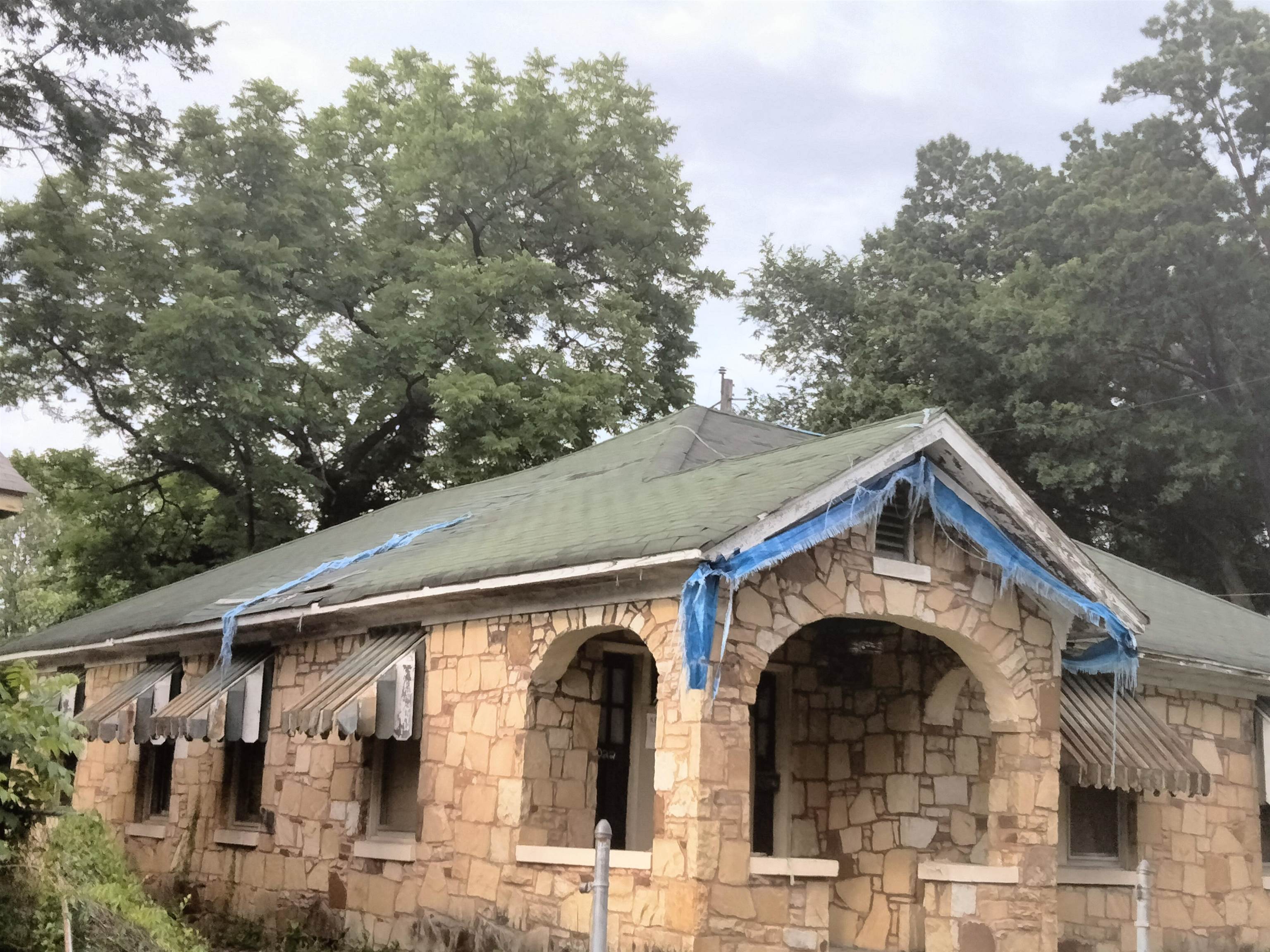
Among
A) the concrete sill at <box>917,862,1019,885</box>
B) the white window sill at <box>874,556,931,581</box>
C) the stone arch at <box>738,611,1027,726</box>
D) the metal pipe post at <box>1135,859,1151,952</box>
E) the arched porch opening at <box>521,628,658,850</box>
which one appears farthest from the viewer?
the arched porch opening at <box>521,628,658,850</box>

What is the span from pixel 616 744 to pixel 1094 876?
4592mm

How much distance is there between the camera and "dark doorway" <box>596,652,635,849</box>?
10.8m

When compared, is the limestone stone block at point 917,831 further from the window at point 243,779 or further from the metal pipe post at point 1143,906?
the window at point 243,779

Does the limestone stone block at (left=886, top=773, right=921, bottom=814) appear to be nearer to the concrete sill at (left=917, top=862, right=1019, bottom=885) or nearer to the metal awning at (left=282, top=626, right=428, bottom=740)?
the concrete sill at (left=917, top=862, right=1019, bottom=885)

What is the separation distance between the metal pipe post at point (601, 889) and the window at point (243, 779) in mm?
8022

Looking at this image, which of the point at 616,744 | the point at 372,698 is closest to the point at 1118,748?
the point at 616,744

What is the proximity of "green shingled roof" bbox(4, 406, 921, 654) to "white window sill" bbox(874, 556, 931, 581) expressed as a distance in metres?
0.83

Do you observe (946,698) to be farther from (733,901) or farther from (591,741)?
(733,901)

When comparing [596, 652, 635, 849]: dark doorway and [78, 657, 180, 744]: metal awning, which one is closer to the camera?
[596, 652, 635, 849]: dark doorway

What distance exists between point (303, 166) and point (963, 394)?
48.6ft

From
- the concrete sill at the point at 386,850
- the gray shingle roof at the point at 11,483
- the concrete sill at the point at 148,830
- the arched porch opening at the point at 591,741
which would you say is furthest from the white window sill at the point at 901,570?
the concrete sill at the point at 148,830

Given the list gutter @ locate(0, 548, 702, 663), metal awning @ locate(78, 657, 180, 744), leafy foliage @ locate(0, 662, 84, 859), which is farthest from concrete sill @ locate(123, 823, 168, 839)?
leafy foliage @ locate(0, 662, 84, 859)

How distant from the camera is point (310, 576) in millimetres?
13562

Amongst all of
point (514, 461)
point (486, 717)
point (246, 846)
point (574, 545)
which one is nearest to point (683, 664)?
point (574, 545)
